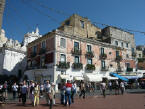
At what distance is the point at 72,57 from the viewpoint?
89.2ft

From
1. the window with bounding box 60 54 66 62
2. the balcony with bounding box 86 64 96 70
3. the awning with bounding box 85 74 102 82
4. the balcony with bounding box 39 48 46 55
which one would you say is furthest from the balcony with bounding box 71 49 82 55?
the balcony with bounding box 39 48 46 55

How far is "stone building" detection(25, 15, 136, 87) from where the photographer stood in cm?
2539

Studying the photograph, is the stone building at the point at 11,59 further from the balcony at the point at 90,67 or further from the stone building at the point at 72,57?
the balcony at the point at 90,67

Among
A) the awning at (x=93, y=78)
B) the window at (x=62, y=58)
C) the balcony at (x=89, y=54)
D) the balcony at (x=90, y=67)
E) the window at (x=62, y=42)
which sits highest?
the window at (x=62, y=42)

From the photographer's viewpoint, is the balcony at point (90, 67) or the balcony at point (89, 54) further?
the balcony at point (89, 54)

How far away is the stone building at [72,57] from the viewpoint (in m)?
25.4

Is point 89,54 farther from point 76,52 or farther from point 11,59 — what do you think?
point 11,59

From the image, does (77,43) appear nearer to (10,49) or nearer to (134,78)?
(134,78)

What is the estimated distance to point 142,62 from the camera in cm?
4119

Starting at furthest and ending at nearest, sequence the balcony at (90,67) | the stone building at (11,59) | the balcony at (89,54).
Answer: the stone building at (11,59) < the balcony at (89,54) < the balcony at (90,67)

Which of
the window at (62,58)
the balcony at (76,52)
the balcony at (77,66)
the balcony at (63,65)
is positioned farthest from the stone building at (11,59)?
the balcony at (77,66)

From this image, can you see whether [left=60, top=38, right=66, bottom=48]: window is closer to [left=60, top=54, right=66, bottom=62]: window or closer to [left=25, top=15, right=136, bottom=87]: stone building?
[left=25, top=15, right=136, bottom=87]: stone building

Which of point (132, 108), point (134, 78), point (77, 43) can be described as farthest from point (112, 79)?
point (132, 108)

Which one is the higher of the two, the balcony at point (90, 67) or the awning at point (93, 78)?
the balcony at point (90, 67)
